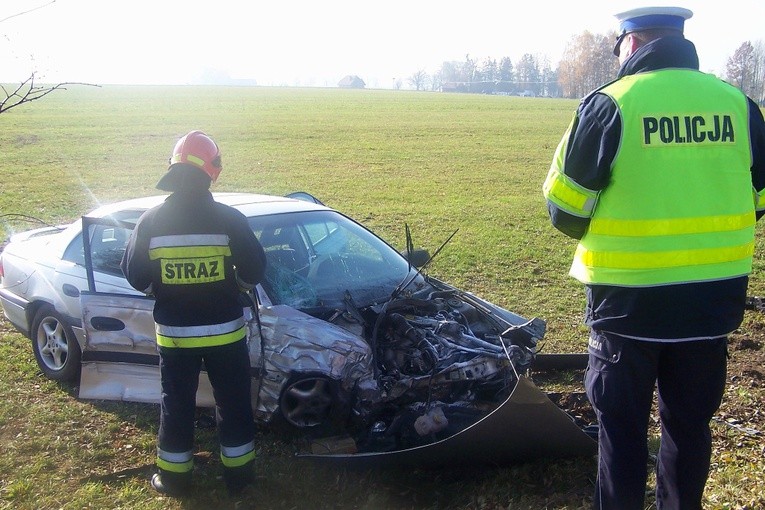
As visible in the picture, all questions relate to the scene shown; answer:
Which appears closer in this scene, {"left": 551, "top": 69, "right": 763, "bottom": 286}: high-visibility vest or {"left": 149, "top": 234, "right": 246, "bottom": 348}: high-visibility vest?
{"left": 551, "top": 69, "right": 763, "bottom": 286}: high-visibility vest

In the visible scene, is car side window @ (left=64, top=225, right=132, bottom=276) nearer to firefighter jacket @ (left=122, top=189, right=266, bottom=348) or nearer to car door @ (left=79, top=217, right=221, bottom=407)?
car door @ (left=79, top=217, right=221, bottom=407)

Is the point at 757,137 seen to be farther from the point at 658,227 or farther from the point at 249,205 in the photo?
the point at 249,205

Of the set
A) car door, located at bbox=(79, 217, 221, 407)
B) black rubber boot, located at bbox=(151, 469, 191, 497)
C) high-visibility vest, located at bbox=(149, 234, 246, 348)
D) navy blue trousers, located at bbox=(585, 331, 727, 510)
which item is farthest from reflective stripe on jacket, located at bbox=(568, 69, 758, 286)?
car door, located at bbox=(79, 217, 221, 407)

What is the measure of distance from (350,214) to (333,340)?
28.5 ft

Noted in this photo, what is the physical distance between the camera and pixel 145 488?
4.00m

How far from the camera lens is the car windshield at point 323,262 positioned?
4.52 metres

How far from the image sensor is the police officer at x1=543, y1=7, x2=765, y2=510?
267cm

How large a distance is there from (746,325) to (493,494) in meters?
3.89

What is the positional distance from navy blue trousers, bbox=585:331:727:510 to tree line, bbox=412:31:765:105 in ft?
192

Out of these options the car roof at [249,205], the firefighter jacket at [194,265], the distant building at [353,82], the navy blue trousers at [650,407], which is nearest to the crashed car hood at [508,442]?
the navy blue trousers at [650,407]

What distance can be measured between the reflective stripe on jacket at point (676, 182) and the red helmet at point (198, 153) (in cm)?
202

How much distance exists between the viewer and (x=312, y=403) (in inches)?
157

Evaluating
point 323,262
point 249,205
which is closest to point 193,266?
point 323,262

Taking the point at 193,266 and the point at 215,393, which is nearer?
the point at 193,266
